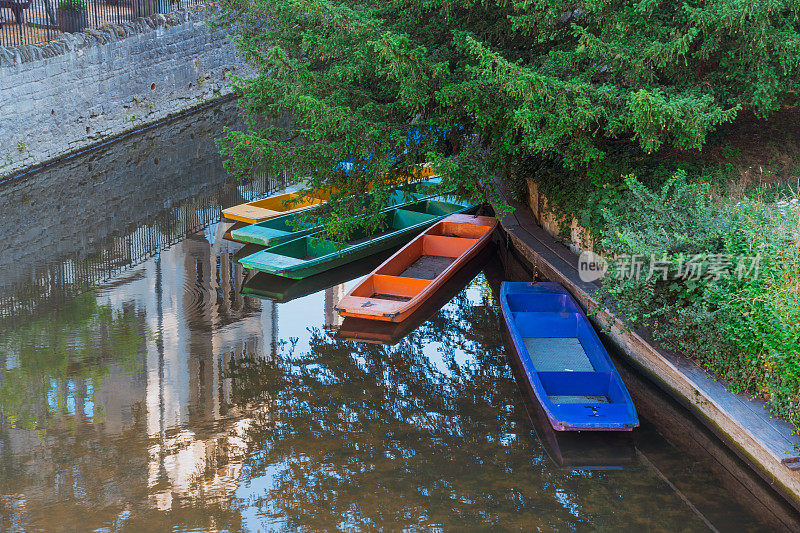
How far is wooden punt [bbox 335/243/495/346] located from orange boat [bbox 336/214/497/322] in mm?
160

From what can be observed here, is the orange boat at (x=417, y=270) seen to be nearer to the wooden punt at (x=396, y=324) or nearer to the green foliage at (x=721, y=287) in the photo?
the wooden punt at (x=396, y=324)

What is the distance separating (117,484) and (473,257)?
6.13m

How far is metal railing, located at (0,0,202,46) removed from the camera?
15.3 meters

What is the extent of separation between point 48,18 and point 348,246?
1030 cm

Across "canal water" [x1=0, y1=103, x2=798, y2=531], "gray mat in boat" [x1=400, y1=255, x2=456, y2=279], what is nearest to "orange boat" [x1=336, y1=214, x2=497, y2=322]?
"gray mat in boat" [x1=400, y1=255, x2=456, y2=279]

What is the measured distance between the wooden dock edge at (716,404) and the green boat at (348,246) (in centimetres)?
262

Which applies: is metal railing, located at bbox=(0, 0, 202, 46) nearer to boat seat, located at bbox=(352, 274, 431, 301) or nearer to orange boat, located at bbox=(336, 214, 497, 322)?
orange boat, located at bbox=(336, 214, 497, 322)

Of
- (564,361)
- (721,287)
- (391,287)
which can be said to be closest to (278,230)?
(391,287)

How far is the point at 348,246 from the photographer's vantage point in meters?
10.4

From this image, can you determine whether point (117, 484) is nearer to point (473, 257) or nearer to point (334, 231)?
point (334, 231)

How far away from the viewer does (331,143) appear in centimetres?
979

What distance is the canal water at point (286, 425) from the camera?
18.4 ft

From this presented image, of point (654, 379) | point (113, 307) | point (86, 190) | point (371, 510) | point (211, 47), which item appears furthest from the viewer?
point (211, 47)

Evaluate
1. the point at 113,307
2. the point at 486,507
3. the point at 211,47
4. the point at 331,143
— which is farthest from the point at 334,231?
the point at 211,47
